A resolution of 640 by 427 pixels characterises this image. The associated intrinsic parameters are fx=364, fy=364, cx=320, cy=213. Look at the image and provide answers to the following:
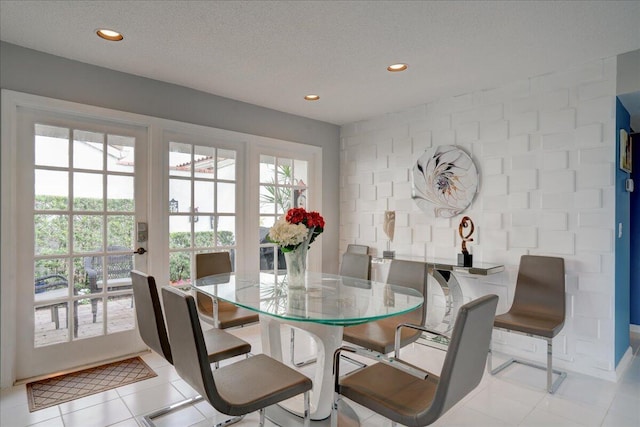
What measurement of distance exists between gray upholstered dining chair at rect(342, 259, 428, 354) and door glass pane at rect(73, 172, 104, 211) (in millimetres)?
2282

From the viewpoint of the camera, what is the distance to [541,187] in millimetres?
3078

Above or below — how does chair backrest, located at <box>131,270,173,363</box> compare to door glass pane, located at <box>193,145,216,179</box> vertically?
below

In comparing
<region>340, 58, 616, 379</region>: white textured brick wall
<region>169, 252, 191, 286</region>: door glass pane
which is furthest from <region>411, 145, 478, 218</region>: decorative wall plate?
<region>169, 252, 191, 286</region>: door glass pane

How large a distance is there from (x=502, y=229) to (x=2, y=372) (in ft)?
13.3

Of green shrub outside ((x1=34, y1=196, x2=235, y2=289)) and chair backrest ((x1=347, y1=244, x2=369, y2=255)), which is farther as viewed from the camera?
chair backrest ((x1=347, y1=244, x2=369, y2=255))

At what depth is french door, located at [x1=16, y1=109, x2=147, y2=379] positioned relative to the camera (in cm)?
271

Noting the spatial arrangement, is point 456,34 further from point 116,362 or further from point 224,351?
point 116,362

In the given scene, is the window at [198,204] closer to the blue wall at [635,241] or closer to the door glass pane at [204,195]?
the door glass pane at [204,195]

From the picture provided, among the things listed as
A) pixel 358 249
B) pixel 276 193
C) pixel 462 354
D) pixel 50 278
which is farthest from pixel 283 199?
pixel 462 354

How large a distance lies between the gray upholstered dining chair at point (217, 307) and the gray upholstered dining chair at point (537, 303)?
6.33 ft

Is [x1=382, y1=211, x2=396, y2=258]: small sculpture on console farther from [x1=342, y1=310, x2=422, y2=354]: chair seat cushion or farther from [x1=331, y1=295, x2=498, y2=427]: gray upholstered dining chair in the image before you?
[x1=331, y1=295, x2=498, y2=427]: gray upholstered dining chair

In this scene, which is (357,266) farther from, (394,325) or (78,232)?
(78,232)

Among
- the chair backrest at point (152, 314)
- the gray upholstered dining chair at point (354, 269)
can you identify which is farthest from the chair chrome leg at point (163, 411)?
the gray upholstered dining chair at point (354, 269)

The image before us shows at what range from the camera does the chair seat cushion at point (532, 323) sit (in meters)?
2.55
